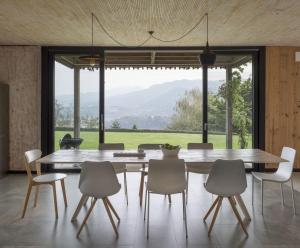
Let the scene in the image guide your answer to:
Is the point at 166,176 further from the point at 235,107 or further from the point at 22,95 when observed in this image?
the point at 22,95

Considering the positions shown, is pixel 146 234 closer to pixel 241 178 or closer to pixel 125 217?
pixel 125 217

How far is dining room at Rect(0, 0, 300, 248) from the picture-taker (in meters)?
3.35

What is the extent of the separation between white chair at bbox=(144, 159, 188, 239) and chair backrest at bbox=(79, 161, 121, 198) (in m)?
0.35

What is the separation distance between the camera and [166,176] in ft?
10.8

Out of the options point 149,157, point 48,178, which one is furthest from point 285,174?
point 48,178

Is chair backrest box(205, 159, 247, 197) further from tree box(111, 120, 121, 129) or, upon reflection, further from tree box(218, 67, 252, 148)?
tree box(111, 120, 121, 129)

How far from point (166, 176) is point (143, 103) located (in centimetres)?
590

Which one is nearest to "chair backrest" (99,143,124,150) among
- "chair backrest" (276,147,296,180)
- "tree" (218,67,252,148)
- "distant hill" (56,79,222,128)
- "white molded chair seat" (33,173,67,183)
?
"white molded chair seat" (33,173,67,183)

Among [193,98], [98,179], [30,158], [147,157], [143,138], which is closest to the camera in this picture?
[98,179]

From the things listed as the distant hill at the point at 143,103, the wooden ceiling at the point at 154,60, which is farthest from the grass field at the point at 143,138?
the wooden ceiling at the point at 154,60

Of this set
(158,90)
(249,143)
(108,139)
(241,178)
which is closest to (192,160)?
(241,178)

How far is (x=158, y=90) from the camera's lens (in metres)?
8.84

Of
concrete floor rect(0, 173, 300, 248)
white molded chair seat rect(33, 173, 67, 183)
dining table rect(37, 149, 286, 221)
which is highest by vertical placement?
dining table rect(37, 149, 286, 221)

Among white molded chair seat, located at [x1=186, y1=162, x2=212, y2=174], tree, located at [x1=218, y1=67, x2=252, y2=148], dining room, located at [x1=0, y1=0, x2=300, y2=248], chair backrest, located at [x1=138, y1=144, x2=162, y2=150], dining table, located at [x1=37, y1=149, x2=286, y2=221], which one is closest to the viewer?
dining room, located at [x1=0, y1=0, x2=300, y2=248]
